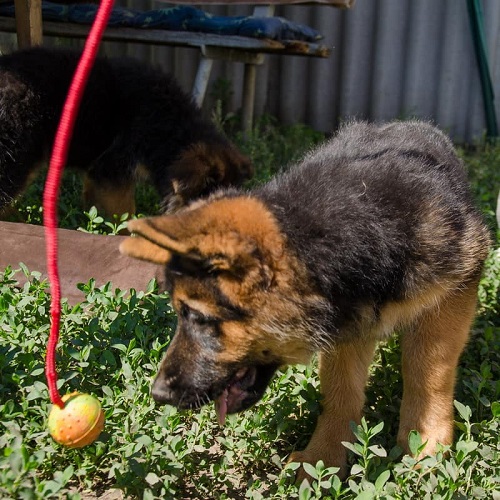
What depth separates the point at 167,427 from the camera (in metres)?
2.85

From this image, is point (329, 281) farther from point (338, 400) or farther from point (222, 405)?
point (338, 400)

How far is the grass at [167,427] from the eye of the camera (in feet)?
8.55

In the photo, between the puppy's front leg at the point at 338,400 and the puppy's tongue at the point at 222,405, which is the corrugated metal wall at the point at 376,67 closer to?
the puppy's front leg at the point at 338,400

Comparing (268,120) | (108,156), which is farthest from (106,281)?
(268,120)

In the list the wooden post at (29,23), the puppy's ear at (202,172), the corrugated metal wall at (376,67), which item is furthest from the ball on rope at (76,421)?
the corrugated metal wall at (376,67)

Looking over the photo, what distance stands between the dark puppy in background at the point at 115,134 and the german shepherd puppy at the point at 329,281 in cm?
181

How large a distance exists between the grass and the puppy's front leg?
89 mm

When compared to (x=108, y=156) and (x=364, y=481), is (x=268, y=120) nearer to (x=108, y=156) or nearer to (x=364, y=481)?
(x=108, y=156)

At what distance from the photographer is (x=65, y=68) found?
5.05 m

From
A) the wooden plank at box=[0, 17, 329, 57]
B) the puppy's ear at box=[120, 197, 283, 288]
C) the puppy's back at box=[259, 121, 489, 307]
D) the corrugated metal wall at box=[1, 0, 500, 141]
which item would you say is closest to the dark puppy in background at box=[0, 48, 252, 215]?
the wooden plank at box=[0, 17, 329, 57]

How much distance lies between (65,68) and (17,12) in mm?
1006

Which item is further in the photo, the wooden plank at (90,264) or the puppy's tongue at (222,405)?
the wooden plank at (90,264)

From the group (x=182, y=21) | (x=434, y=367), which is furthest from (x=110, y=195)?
(x=434, y=367)

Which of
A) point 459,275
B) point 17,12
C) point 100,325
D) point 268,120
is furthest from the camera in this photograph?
point 268,120
